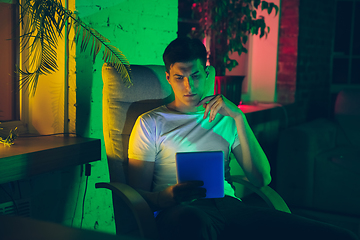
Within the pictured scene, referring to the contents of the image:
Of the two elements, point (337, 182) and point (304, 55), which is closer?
point (337, 182)

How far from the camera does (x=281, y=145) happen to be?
2994 millimetres

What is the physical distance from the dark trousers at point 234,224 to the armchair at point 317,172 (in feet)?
4.99

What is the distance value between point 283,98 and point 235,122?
242 centimetres

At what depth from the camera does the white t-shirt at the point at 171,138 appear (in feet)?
5.26

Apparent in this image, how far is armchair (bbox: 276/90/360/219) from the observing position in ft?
9.18

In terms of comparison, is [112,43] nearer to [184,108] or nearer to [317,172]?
[184,108]

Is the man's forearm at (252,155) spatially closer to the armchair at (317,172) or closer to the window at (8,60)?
the window at (8,60)

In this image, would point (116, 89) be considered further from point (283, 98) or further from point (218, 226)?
point (283, 98)

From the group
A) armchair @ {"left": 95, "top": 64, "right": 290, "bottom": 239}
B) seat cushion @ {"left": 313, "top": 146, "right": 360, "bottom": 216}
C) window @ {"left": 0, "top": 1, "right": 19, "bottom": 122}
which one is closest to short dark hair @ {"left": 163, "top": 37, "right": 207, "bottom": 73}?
armchair @ {"left": 95, "top": 64, "right": 290, "bottom": 239}

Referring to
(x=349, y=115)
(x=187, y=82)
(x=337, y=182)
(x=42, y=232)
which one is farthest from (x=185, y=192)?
(x=349, y=115)

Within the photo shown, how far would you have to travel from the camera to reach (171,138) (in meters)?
1.64

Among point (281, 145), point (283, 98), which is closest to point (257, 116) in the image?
point (281, 145)

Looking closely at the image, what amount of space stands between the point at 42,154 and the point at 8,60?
0.65 meters

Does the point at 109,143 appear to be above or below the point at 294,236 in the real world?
above
